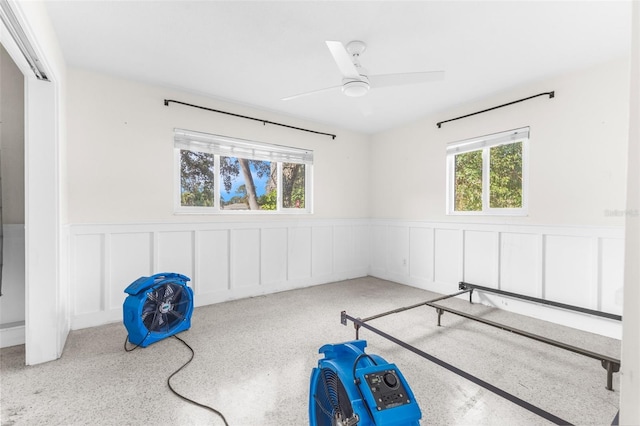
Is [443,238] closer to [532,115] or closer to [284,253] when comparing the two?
[532,115]

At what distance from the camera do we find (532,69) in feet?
9.34

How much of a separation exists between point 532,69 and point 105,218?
451 cm

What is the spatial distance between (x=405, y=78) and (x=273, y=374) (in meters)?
2.41

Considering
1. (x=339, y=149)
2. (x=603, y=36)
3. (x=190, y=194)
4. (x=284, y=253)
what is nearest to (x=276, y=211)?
(x=284, y=253)

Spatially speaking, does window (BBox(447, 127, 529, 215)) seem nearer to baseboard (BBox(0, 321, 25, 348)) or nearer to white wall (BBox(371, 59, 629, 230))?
white wall (BBox(371, 59, 629, 230))

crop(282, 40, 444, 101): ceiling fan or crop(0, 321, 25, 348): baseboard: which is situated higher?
crop(282, 40, 444, 101): ceiling fan

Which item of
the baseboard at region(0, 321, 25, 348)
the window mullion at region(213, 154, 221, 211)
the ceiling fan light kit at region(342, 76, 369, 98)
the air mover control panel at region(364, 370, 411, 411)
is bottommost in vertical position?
the baseboard at region(0, 321, 25, 348)

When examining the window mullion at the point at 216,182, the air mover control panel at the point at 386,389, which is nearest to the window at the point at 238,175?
the window mullion at the point at 216,182

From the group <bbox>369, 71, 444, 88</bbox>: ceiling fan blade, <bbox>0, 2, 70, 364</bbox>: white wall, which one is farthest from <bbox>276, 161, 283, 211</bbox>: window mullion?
<bbox>0, 2, 70, 364</bbox>: white wall

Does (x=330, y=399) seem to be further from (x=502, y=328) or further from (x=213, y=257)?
(x=213, y=257)

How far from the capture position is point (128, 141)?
122 inches

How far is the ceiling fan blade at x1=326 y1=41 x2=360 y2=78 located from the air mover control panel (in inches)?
73.1

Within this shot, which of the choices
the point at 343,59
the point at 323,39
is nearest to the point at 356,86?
the point at 343,59

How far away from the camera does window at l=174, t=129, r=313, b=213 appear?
3529 mm
